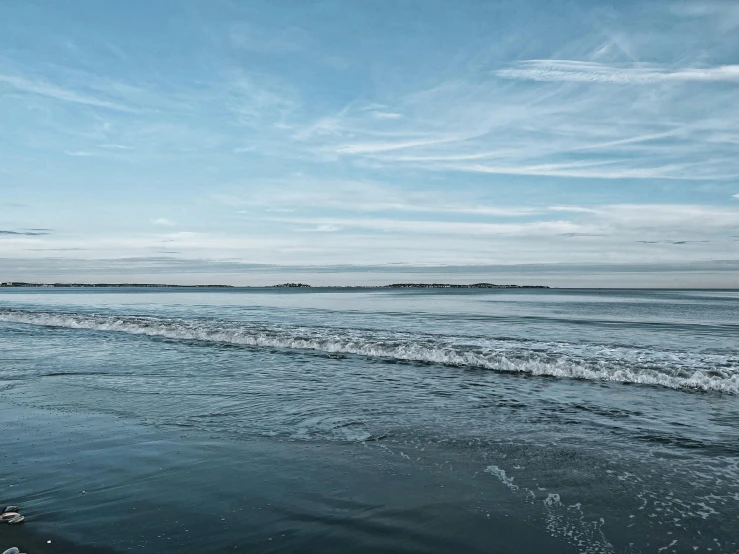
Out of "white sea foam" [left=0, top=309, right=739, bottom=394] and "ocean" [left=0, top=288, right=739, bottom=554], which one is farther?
"white sea foam" [left=0, top=309, right=739, bottom=394]

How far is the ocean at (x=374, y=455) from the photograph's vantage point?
202 inches

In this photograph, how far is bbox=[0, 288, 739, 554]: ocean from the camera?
16.8 feet

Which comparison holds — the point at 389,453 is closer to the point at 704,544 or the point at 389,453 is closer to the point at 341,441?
the point at 341,441

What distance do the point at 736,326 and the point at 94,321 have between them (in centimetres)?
3980

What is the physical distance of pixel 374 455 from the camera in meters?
7.56

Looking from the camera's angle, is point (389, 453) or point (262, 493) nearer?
point (262, 493)

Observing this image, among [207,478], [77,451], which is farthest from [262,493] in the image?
[77,451]

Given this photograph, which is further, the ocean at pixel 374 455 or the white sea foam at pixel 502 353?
the white sea foam at pixel 502 353

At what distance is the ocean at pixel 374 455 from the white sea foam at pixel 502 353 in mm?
158

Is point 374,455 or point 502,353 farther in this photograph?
point 502,353

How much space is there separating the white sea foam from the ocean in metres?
0.16

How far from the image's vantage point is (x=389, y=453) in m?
7.68

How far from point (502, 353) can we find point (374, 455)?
11.2 metres

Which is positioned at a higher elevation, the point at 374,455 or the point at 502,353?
the point at 502,353
